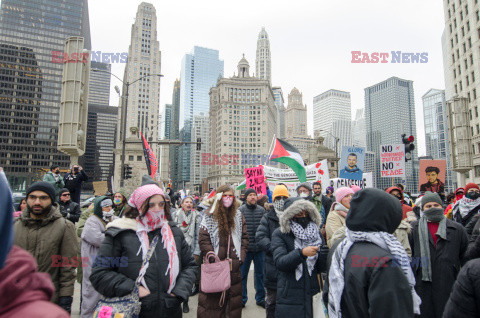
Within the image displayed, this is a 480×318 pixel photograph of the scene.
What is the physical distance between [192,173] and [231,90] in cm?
5733

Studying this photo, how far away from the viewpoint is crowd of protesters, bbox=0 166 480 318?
201 centimetres

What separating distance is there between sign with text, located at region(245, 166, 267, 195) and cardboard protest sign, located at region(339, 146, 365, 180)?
312cm

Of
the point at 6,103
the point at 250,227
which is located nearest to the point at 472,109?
the point at 250,227

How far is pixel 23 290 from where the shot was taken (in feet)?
3.50

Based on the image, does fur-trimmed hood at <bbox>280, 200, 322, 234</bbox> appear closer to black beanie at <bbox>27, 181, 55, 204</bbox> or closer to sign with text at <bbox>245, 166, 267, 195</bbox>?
black beanie at <bbox>27, 181, 55, 204</bbox>

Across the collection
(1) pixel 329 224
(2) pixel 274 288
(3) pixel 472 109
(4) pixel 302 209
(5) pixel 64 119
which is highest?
(3) pixel 472 109

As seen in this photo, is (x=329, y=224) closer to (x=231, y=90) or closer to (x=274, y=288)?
(x=274, y=288)

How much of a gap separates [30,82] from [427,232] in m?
145

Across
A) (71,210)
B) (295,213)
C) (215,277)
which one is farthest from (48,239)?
(71,210)

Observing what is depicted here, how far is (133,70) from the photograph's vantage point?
109500 mm

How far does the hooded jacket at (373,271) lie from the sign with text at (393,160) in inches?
355

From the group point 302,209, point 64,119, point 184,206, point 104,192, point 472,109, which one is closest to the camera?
point 302,209

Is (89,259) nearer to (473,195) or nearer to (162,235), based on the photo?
(162,235)

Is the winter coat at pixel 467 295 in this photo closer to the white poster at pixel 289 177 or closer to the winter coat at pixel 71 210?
the winter coat at pixel 71 210
